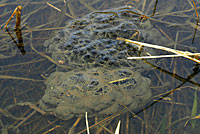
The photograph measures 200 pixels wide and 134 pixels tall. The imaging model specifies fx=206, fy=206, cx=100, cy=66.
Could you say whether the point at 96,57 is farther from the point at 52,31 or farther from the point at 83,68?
the point at 52,31

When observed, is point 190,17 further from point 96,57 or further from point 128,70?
point 96,57

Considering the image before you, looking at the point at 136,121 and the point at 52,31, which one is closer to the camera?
the point at 136,121

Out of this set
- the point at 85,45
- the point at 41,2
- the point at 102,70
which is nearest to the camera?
the point at 102,70

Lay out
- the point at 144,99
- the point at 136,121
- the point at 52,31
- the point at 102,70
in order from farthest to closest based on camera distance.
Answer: the point at 52,31 → the point at 102,70 → the point at 144,99 → the point at 136,121

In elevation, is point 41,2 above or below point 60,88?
above

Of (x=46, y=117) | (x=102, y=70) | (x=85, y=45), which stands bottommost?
(x=46, y=117)

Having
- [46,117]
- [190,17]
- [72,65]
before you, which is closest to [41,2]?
[72,65]
